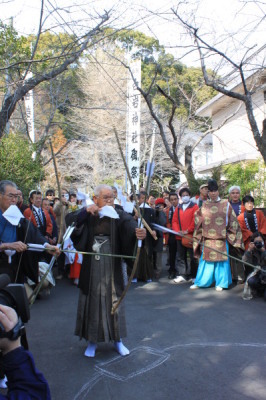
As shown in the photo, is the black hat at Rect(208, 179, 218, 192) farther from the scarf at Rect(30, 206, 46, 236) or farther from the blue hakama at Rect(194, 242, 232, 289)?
the scarf at Rect(30, 206, 46, 236)

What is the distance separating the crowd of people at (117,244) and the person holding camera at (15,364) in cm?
175

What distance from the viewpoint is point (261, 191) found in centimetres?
1134

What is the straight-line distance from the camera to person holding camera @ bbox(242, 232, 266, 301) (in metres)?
6.35

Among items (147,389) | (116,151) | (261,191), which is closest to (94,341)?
(147,389)

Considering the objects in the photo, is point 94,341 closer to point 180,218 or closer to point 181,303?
point 181,303

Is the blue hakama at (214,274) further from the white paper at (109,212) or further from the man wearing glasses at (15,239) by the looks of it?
the man wearing glasses at (15,239)

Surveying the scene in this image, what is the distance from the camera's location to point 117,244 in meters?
4.34

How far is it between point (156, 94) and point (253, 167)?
34.7 ft

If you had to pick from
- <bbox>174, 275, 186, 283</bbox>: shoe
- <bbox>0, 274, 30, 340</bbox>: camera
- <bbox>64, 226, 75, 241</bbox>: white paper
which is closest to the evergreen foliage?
<bbox>174, 275, 186, 283</bbox>: shoe

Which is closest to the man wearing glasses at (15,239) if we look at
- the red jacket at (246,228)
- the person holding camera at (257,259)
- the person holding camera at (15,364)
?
the person holding camera at (15,364)

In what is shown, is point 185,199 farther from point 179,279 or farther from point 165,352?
point 165,352

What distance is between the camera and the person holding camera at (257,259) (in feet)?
A: 20.8

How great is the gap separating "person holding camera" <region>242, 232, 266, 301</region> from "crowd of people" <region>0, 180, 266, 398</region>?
2 cm

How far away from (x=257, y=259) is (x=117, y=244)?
11.4 ft
